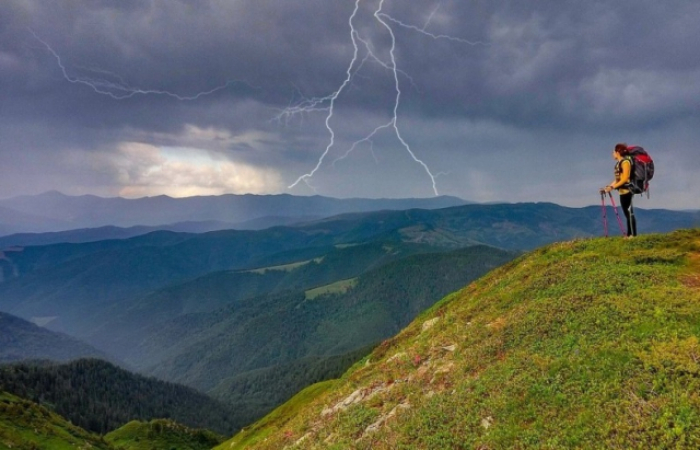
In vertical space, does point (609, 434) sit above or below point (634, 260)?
below

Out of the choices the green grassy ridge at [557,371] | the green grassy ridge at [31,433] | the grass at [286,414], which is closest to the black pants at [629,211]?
the green grassy ridge at [557,371]

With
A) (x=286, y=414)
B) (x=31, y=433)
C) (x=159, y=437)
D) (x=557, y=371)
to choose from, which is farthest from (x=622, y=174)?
(x=159, y=437)

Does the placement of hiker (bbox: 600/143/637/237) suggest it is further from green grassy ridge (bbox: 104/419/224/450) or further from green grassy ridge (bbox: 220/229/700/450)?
green grassy ridge (bbox: 104/419/224/450)

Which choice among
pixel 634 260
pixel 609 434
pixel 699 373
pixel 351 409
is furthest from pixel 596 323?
pixel 351 409

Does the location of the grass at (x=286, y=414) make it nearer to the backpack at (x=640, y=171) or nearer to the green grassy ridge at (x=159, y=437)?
the backpack at (x=640, y=171)

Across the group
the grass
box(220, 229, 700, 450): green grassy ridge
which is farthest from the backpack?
the grass

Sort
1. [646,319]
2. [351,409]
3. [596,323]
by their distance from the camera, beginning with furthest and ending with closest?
[351,409] < [596,323] < [646,319]

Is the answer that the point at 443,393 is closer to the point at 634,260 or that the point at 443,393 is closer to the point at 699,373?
the point at 699,373
